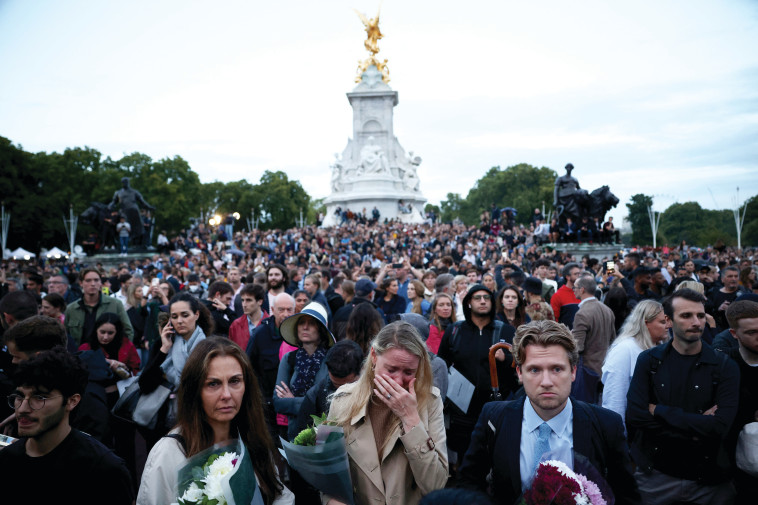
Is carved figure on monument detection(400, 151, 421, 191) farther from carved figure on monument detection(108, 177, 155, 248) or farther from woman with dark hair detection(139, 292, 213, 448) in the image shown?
woman with dark hair detection(139, 292, 213, 448)

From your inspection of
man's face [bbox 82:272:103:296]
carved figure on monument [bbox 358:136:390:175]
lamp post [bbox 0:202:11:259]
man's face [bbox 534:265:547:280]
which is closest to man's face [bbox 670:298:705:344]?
man's face [bbox 82:272:103:296]

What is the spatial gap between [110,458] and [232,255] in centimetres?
1967

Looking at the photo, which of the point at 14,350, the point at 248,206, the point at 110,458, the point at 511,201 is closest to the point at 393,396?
the point at 110,458

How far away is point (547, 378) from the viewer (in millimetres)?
2363

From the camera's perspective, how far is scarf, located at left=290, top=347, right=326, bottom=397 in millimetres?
4188

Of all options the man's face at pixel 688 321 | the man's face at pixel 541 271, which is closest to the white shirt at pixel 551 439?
the man's face at pixel 688 321

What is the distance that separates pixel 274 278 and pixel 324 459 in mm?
5269

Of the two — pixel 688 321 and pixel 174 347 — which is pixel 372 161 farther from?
pixel 688 321

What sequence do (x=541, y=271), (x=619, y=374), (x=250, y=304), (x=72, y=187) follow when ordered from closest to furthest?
(x=619, y=374) < (x=250, y=304) < (x=541, y=271) < (x=72, y=187)

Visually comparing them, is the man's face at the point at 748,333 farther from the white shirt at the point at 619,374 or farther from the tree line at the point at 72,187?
the tree line at the point at 72,187

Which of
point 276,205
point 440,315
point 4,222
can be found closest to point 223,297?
point 440,315

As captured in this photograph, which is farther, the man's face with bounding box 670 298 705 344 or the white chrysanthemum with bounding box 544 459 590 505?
the man's face with bounding box 670 298 705 344

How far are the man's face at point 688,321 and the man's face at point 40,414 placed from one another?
3.46 m

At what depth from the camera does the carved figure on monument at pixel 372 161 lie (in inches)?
1911
